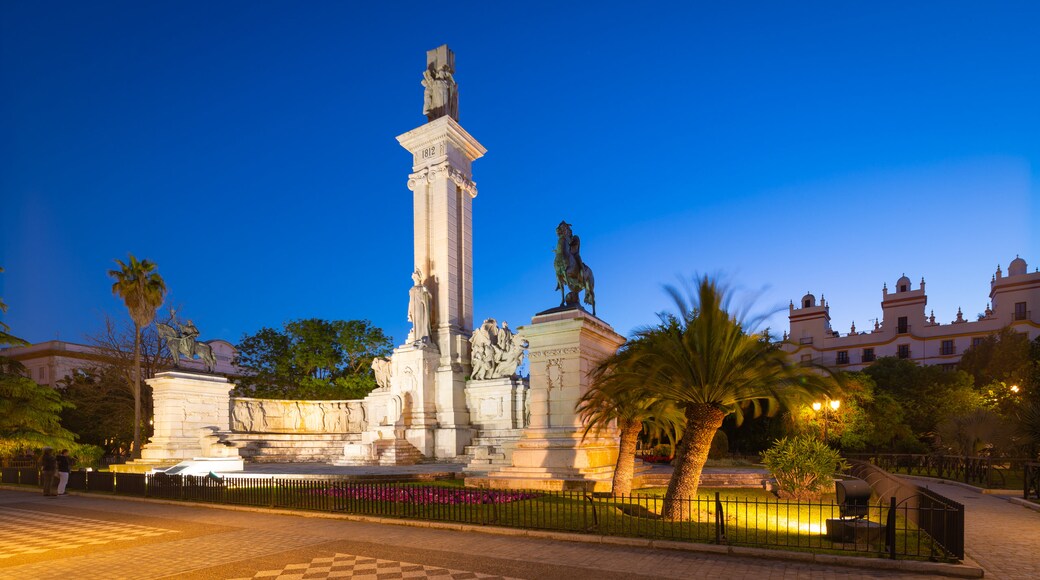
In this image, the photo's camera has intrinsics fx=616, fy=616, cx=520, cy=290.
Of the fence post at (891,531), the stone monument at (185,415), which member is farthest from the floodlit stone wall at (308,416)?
the fence post at (891,531)

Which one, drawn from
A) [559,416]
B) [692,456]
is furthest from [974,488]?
[559,416]

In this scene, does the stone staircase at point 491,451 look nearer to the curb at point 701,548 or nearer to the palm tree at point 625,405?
the palm tree at point 625,405

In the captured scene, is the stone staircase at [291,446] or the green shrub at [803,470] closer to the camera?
the green shrub at [803,470]

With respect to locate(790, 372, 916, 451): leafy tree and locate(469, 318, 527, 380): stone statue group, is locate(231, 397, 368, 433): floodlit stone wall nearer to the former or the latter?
locate(469, 318, 527, 380): stone statue group

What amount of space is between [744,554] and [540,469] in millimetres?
7624

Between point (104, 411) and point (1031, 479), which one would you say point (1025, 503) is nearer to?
point (1031, 479)

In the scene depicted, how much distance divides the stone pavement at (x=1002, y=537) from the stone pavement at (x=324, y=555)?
6.59 ft

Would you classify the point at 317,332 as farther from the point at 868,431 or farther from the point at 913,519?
the point at 913,519

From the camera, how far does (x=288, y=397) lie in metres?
43.0

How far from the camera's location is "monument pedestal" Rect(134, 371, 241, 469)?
27.6m

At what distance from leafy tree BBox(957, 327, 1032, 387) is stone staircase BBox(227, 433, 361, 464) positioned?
34.8 meters

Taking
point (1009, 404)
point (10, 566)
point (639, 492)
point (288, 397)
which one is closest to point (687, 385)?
point (639, 492)

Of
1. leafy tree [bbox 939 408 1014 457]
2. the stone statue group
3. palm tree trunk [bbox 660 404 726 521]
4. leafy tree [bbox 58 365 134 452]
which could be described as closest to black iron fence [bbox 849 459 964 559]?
palm tree trunk [bbox 660 404 726 521]

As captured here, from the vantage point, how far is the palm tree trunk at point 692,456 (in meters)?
12.0
